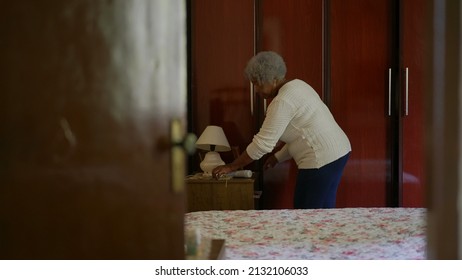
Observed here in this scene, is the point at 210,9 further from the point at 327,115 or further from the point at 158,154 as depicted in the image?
the point at 158,154

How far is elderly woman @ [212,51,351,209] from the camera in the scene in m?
1.84

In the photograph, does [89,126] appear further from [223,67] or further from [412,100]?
[412,100]

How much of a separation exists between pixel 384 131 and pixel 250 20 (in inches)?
37.2

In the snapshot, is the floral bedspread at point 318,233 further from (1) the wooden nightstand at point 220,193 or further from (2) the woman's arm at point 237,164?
(1) the wooden nightstand at point 220,193

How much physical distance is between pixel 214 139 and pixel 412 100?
1065 millimetres

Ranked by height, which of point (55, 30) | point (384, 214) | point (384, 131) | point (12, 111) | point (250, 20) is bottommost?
point (384, 214)

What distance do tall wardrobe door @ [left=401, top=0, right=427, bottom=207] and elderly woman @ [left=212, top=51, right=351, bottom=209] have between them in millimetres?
802

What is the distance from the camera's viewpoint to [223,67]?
2.70m

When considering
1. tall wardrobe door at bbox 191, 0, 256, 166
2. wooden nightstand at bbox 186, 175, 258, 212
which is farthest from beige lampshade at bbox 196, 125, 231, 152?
wooden nightstand at bbox 186, 175, 258, 212

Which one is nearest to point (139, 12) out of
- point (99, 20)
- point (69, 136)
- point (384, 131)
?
point (99, 20)

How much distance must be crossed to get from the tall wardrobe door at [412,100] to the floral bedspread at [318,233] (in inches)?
38.5

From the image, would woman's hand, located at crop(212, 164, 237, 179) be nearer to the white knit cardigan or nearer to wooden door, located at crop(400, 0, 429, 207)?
the white knit cardigan

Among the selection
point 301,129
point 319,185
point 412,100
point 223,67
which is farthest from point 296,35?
point 319,185
